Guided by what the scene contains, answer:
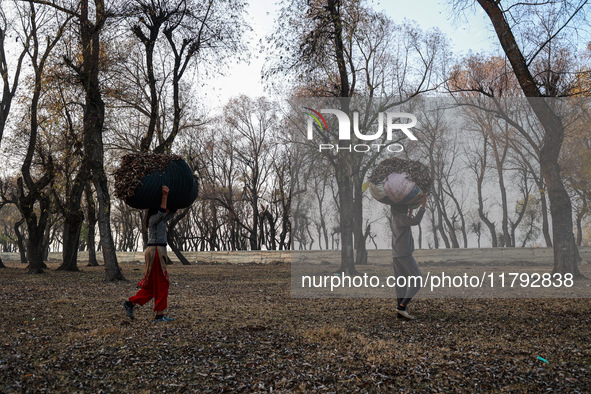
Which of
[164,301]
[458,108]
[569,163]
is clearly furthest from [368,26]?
[164,301]

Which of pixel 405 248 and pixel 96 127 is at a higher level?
pixel 96 127

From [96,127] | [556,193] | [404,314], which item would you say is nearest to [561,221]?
[556,193]

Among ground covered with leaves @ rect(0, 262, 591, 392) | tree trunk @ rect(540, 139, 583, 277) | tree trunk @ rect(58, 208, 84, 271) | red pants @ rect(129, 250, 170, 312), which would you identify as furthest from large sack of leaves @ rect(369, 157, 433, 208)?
tree trunk @ rect(58, 208, 84, 271)

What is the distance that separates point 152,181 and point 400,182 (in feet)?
12.6

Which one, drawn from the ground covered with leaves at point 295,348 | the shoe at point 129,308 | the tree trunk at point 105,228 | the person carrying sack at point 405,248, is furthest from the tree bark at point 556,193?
the tree trunk at point 105,228

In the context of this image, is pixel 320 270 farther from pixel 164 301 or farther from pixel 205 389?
pixel 205 389

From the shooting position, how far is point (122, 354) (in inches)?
236

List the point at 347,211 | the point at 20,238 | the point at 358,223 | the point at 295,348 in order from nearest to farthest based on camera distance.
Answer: the point at 295,348
the point at 347,211
the point at 358,223
the point at 20,238

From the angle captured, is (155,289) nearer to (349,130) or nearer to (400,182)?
(400,182)

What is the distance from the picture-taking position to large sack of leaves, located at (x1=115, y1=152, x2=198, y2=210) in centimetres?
788

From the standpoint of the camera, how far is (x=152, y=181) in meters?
7.89

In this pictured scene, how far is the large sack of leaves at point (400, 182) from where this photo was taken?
8180mm

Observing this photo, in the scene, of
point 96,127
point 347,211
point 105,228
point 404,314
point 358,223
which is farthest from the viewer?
point 358,223

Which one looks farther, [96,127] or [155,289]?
[96,127]
